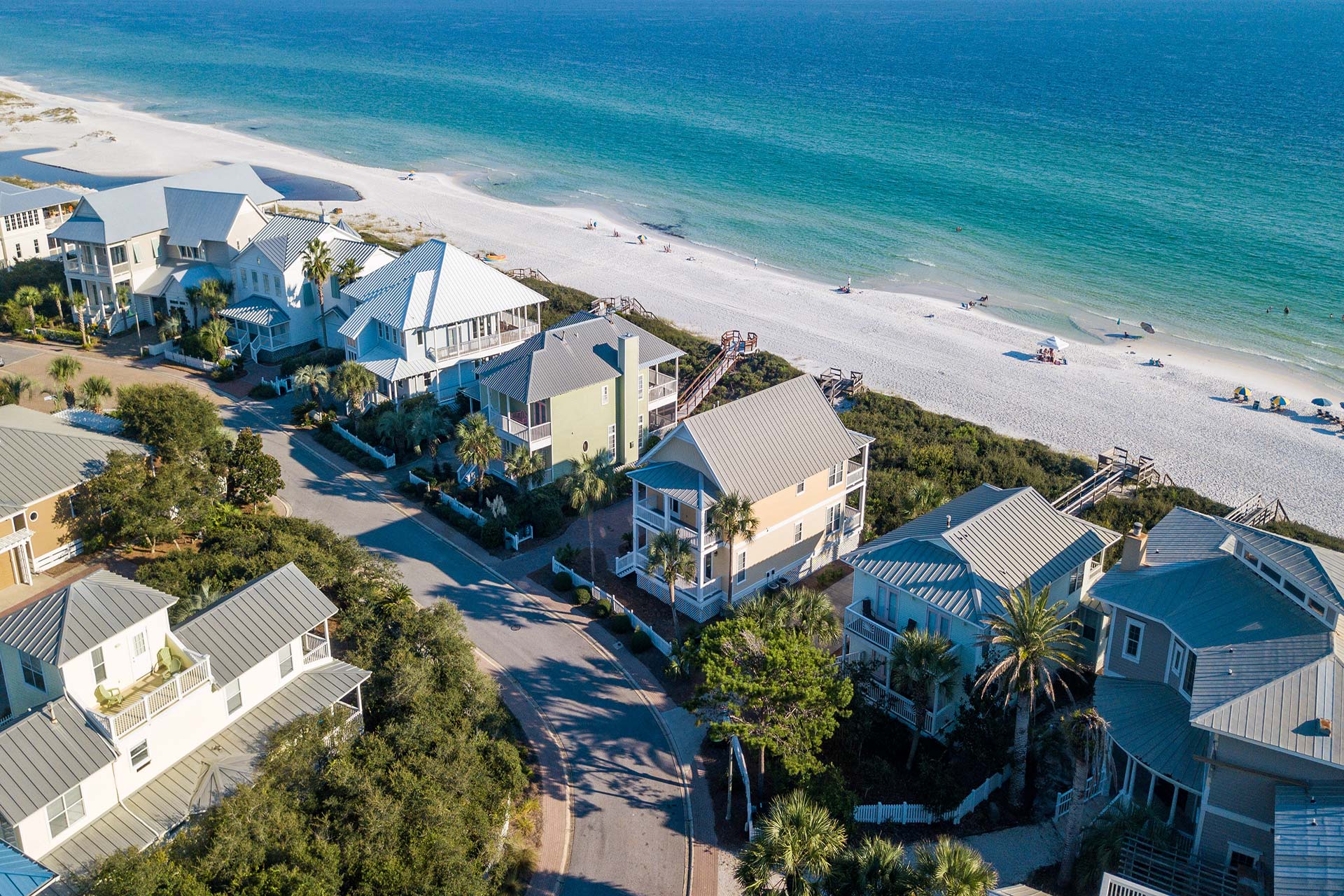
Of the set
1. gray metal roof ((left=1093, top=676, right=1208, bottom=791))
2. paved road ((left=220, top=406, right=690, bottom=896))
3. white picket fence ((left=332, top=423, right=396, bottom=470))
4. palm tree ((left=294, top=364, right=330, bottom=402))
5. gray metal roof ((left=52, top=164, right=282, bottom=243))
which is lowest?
paved road ((left=220, top=406, right=690, bottom=896))

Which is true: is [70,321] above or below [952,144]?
below

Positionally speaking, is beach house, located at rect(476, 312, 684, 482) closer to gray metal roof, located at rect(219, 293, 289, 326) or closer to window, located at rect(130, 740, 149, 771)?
gray metal roof, located at rect(219, 293, 289, 326)

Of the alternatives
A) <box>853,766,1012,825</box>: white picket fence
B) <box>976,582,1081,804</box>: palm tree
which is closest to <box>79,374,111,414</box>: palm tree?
<box>853,766,1012,825</box>: white picket fence

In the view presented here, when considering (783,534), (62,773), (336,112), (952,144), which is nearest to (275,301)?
(783,534)

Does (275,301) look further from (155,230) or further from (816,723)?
(816,723)

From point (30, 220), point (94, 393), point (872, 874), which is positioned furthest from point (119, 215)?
point (872, 874)

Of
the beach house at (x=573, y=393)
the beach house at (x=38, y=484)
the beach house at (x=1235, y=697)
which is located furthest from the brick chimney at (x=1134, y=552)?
the beach house at (x=38, y=484)

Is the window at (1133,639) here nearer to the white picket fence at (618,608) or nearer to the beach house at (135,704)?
the white picket fence at (618,608)
